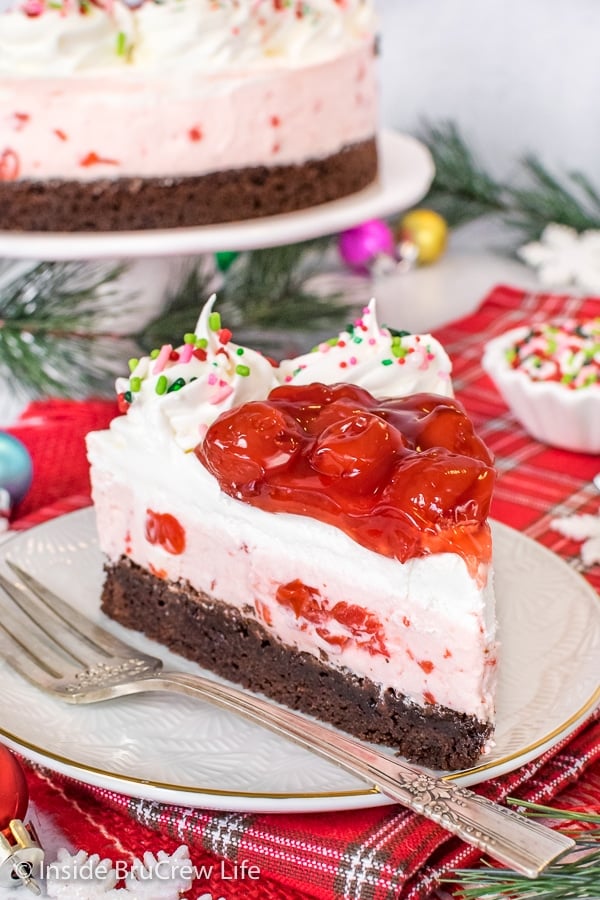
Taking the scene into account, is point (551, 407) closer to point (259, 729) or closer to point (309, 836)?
point (259, 729)

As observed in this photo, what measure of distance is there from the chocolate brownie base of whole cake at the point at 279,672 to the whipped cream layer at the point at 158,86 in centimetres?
112

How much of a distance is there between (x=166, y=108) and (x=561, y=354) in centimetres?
100

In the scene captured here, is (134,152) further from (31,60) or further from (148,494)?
(148,494)

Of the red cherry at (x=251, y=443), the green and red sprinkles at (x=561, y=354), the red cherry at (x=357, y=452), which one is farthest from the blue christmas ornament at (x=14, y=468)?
the green and red sprinkles at (x=561, y=354)

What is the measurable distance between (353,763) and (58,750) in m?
0.38

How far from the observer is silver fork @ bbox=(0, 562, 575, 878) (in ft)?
4.08

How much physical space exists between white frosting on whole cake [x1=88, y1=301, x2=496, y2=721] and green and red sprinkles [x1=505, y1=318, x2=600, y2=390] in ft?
2.18

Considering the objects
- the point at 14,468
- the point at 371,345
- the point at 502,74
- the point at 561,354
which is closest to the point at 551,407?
the point at 561,354

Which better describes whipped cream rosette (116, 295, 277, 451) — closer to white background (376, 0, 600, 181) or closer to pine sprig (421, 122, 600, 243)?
pine sprig (421, 122, 600, 243)

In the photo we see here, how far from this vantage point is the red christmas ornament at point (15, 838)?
4.36 ft

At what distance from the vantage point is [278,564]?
1622 mm

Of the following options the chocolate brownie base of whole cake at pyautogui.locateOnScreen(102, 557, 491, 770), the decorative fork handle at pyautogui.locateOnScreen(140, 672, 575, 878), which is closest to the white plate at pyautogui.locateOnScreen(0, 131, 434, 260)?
the chocolate brownie base of whole cake at pyautogui.locateOnScreen(102, 557, 491, 770)

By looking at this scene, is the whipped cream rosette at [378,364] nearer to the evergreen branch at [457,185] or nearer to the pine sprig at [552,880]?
the pine sprig at [552,880]

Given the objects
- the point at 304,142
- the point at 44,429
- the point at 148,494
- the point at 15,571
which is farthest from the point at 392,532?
the point at 304,142
